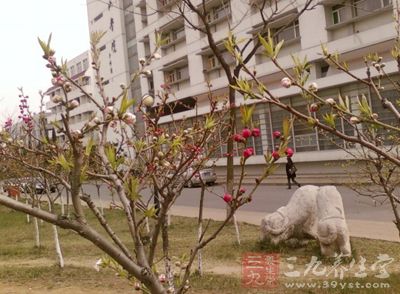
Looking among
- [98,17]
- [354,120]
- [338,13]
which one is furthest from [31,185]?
[98,17]

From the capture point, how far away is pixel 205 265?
27.0 ft

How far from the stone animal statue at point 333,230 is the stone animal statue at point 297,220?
1.13 feet

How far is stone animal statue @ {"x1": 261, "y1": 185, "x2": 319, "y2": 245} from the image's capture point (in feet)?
27.7

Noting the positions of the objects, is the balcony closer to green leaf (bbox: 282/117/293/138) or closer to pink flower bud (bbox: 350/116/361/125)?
pink flower bud (bbox: 350/116/361/125)

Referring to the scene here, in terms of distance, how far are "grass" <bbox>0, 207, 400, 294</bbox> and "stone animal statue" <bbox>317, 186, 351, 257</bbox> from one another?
0.18 metres

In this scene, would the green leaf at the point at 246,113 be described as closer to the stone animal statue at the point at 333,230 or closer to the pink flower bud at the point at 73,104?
the pink flower bud at the point at 73,104

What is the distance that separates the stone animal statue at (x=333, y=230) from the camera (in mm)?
7570

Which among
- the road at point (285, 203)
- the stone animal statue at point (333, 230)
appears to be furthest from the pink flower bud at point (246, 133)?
the road at point (285, 203)

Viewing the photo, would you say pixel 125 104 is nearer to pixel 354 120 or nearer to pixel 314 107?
pixel 314 107

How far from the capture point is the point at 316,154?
79.2 feet

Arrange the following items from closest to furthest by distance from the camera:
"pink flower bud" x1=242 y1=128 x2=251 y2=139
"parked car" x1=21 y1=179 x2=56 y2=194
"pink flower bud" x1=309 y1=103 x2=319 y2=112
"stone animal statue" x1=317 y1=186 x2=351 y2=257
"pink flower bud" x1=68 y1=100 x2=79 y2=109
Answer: "pink flower bud" x1=68 y1=100 x2=79 y2=109 < "pink flower bud" x1=242 y1=128 x2=251 y2=139 < "pink flower bud" x1=309 y1=103 x2=319 y2=112 < "stone animal statue" x1=317 y1=186 x2=351 y2=257 < "parked car" x1=21 y1=179 x2=56 y2=194

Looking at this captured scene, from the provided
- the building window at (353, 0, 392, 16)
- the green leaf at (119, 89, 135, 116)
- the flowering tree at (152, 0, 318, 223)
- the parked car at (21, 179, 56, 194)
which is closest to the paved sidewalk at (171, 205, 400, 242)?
the flowering tree at (152, 0, 318, 223)

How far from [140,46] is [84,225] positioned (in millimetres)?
41146

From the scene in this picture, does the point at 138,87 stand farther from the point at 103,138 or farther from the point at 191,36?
the point at 103,138
